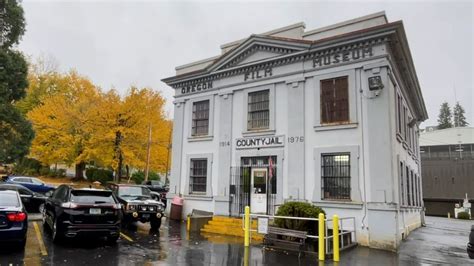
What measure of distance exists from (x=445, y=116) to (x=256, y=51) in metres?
97.8

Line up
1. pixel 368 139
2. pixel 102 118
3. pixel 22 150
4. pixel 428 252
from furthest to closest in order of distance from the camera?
pixel 102 118, pixel 22 150, pixel 368 139, pixel 428 252

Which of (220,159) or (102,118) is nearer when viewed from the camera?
(220,159)

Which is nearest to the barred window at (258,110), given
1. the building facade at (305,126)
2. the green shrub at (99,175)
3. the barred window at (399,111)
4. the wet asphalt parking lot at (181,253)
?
the building facade at (305,126)

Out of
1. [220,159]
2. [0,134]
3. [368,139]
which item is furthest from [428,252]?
[0,134]

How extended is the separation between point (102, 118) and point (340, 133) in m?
22.4

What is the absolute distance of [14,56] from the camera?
2034cm

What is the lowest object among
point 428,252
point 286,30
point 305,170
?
point 428,252

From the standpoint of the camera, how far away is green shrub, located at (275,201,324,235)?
36.2ft

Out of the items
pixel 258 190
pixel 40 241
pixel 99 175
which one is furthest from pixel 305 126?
pixel 99 175

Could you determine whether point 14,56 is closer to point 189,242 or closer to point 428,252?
point 189,242

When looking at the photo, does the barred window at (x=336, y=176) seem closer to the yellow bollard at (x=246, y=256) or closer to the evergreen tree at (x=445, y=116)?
the yellow bollard at (x=246, y=256)

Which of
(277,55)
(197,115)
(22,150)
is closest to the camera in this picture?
(277,55)

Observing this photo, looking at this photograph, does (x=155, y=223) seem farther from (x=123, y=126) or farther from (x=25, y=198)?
(x=123, y=126)

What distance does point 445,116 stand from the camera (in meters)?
95.5
